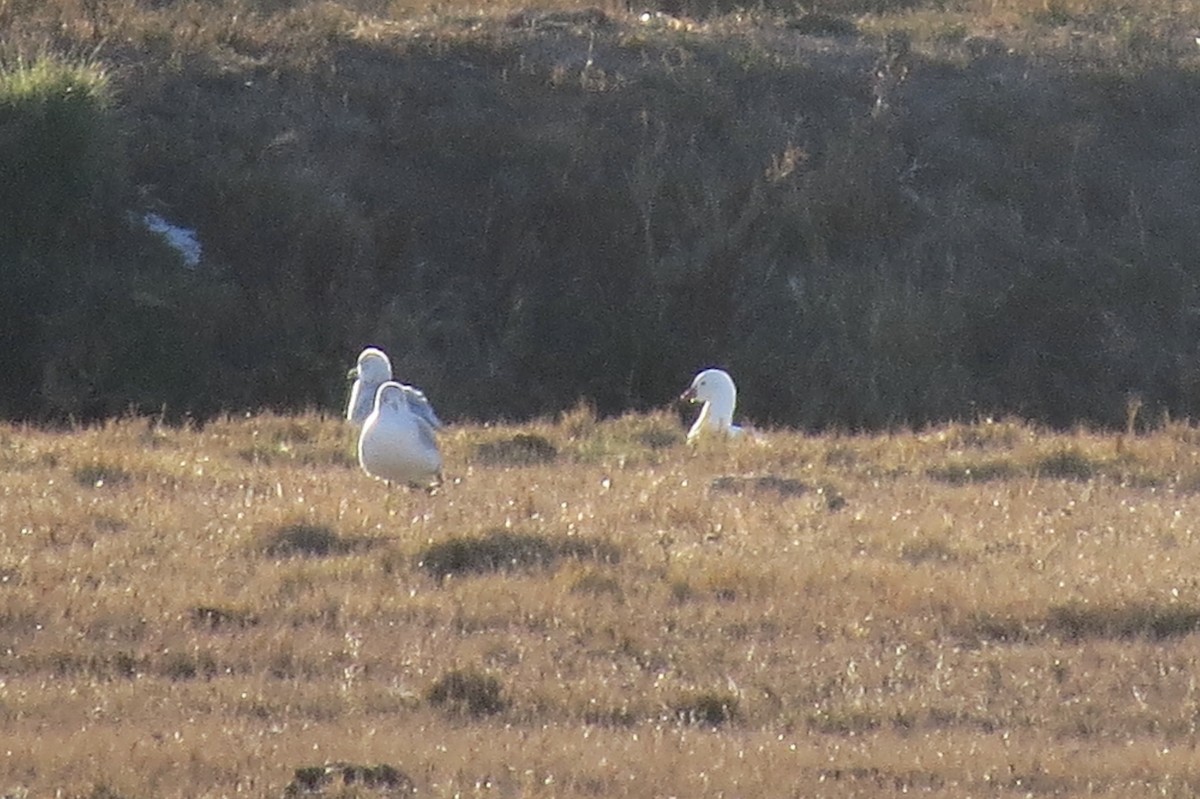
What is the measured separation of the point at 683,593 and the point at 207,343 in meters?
11.7

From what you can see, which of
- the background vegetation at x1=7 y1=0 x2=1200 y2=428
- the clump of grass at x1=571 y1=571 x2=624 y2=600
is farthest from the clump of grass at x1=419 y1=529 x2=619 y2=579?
the background vegetation at x1=7 y1=0 x2=1200 y2=428

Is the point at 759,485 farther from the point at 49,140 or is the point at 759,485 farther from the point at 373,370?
the point at 49,140

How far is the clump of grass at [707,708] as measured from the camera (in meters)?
6.76

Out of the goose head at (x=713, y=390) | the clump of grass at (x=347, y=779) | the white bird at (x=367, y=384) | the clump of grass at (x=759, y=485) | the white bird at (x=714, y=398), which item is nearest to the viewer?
the clump of grass at (x=347, y=779)

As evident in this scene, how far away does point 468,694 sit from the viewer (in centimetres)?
685

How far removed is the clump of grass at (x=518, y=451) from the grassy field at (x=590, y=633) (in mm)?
664

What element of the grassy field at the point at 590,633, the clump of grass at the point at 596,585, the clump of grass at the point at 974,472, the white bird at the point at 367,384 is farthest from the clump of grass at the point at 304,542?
the white bird at the point at 367,384

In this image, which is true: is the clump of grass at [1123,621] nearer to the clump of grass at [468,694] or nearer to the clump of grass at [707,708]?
the clump of grass at [707,708]

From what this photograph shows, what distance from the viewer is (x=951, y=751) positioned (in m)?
6.32

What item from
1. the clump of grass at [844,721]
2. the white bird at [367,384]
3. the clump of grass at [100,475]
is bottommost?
the white bird at [367,384]

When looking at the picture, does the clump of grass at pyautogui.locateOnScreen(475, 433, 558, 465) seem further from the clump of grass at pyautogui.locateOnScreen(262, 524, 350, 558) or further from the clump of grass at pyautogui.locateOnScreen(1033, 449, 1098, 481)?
the clump of grass at pyautogui.locateOnScreen(262, 524, 350, 558)

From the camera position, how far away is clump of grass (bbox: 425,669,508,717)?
6.78 meters

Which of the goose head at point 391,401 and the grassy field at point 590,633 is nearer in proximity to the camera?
the grassy field at point 590,633

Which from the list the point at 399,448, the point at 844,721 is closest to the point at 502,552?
the point at 399,448
